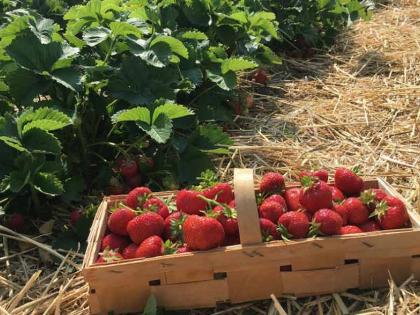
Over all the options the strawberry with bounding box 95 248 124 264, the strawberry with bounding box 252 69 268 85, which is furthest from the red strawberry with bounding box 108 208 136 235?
the strawberry with bounding box 252 69 268 85

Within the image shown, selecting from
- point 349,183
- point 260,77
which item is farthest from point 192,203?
point 260,77

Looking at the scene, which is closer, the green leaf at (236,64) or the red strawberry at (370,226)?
the red strawberry at (370,226)

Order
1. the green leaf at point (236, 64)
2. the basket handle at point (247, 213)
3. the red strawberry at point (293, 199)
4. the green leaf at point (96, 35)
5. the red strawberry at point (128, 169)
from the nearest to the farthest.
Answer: the basket handle at point (247, 213) → the red strawberry at point (293, 199) → the red strawberry at point (128, 169) → the green leaf at point (96, 35) → the green leaf at point (236, 64)

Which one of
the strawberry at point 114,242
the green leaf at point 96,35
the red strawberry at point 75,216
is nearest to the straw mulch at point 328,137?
the red strawberry at point 75,216

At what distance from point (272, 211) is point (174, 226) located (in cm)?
33

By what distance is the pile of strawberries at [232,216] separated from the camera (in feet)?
6.16

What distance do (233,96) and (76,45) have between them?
3.33 ft

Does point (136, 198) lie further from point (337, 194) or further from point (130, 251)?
point (337, 194)

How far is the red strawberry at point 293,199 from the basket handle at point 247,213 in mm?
242

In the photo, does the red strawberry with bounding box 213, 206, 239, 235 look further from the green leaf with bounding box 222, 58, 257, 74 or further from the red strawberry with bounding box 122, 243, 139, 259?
the green leaf with bounding box 222, 58, 257, 74

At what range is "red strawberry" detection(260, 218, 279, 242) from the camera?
1891 mm

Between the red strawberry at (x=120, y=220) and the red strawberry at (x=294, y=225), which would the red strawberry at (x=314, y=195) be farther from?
the red strawberry at (x=120, y=220)

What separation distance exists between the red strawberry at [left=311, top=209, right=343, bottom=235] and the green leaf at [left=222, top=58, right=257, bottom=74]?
1427mm

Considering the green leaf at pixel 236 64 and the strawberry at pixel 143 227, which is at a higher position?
the green leaf at pixel 236 64
